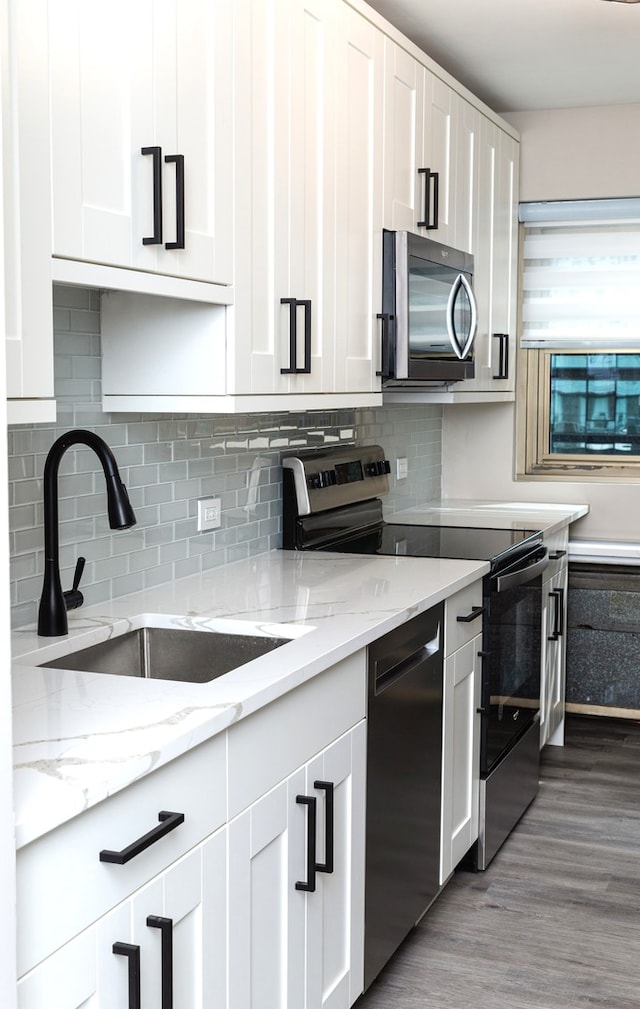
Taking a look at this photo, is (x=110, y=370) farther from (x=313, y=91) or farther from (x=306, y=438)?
(x=306, y=438)

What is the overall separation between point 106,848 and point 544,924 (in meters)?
1.82

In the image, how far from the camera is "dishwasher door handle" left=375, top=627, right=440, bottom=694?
7.73 feet

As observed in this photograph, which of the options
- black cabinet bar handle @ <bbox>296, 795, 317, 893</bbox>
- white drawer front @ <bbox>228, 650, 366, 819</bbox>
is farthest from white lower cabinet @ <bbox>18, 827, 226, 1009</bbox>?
black cabinet bar handle @ <bbox>296, 795, 317, 893</bbox>

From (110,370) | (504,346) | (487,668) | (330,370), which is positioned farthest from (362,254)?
(504,346)

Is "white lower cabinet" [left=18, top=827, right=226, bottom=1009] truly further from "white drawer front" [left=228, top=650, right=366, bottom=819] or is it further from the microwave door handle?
the microwave door handle

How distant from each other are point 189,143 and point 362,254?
981 mm

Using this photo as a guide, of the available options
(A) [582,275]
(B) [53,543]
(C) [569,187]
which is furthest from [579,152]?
(B) [53,543]

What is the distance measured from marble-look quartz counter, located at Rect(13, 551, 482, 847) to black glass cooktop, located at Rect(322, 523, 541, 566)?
0.14 meters

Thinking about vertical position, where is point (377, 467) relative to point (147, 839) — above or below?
above

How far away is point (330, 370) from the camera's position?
2.80 m

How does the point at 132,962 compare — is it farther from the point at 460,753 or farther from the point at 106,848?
the point at 460,753

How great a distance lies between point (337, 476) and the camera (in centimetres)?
349

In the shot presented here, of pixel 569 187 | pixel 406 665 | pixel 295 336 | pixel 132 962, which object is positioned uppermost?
pixel 569 187

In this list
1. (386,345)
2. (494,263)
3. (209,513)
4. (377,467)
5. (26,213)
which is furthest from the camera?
(494,263)
